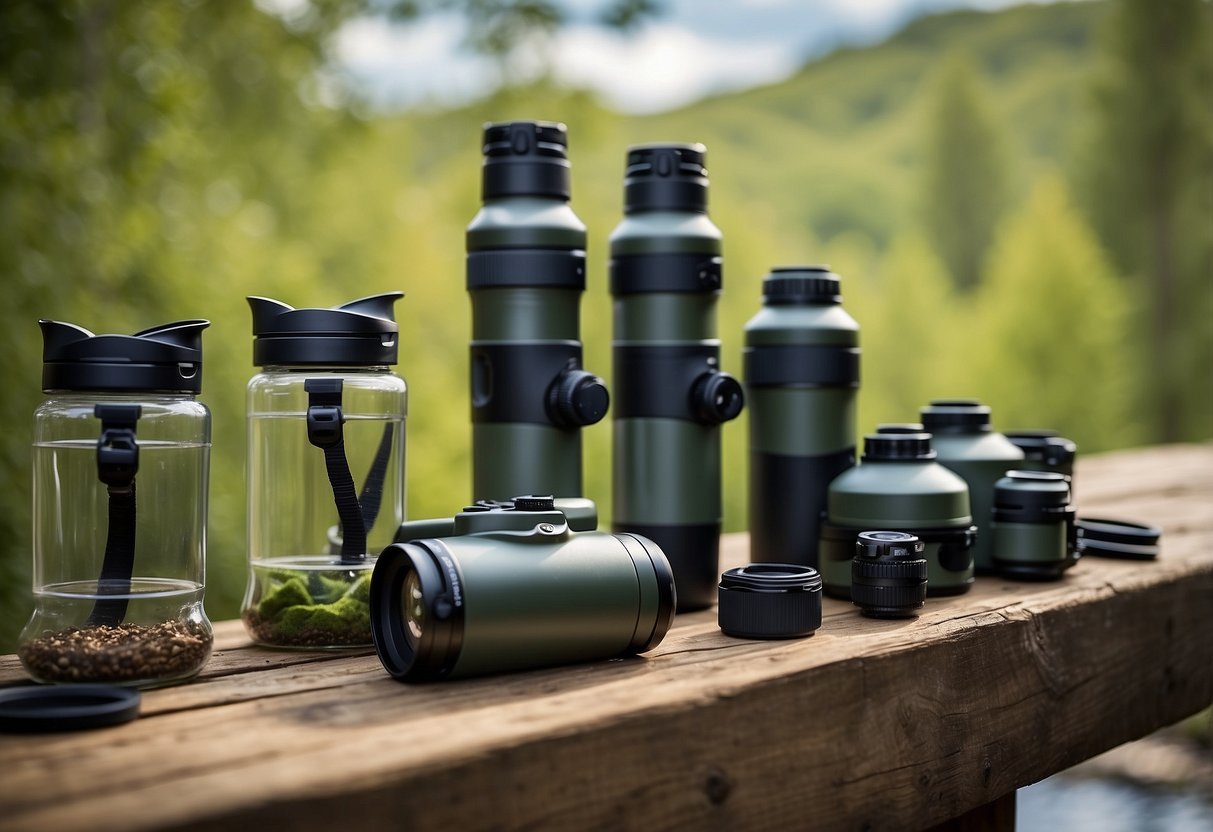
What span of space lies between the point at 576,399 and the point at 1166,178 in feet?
88.0

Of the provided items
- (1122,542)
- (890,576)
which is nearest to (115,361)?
(890,576)

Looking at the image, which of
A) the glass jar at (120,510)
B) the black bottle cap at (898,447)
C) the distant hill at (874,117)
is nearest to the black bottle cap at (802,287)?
the black bottle cap at (898,447)

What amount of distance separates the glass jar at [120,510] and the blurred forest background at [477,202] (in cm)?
Answer: 370

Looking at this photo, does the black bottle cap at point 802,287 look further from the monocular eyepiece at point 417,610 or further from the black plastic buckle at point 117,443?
the black plastic buckle at point 117,443

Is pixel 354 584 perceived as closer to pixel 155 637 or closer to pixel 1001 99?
pixel 155 637

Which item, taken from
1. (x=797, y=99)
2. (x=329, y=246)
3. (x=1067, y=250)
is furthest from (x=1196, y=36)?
(x=797, y=99)

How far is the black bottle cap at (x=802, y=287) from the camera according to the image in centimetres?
210

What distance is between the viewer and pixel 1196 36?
2473 cm

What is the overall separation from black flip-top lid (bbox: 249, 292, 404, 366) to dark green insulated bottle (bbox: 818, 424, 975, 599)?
2.54 ft

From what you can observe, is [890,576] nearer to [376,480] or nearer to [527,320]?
[527,320]

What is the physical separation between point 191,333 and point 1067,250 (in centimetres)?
2384

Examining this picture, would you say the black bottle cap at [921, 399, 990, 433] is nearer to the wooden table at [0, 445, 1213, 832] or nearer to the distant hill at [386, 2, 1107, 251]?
the wooden table at [0, 445, 1213, 832]

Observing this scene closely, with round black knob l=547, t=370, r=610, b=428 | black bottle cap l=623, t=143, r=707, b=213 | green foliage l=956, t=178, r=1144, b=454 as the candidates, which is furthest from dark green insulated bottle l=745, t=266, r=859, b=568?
green foliage l=956, t=178, r=1144, b=454

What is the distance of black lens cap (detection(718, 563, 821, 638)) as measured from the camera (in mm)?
1691
